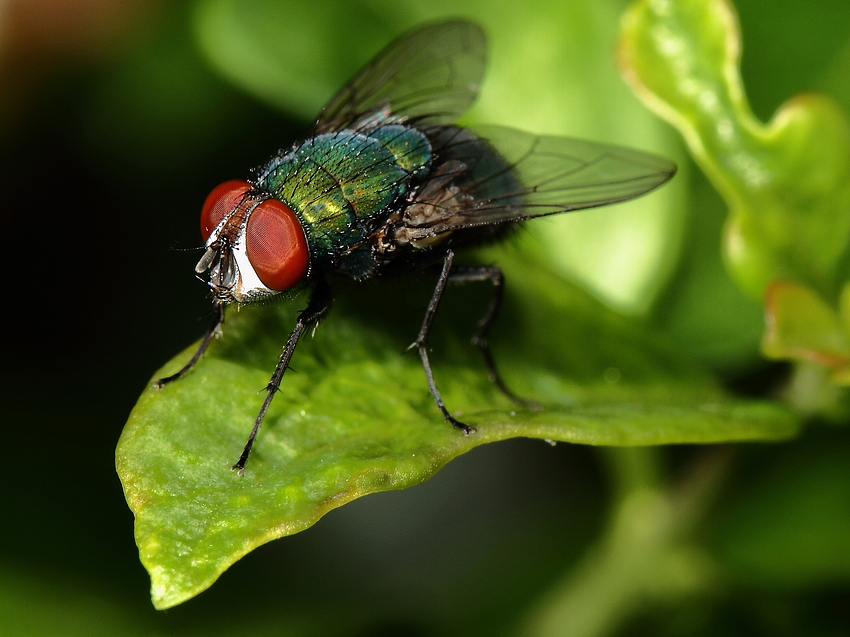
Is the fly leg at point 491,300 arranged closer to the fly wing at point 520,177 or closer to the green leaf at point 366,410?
the green leaf at point 366,410

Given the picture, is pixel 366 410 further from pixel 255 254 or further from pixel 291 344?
pixel 255 254

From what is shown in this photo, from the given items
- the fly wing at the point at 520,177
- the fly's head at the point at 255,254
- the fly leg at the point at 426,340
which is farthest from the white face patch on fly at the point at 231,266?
the fly wing at the point at 520,177

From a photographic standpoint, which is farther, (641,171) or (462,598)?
(462,598)

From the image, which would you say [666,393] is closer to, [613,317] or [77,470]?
[613,317]

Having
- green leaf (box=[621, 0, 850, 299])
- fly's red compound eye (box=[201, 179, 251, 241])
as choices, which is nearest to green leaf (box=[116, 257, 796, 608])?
fly's red compound eye (box=[201, 179, 251, 241])

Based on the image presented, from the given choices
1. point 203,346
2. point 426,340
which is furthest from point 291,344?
point 426,340

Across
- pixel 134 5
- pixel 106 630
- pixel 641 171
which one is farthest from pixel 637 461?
pixel 134 5
